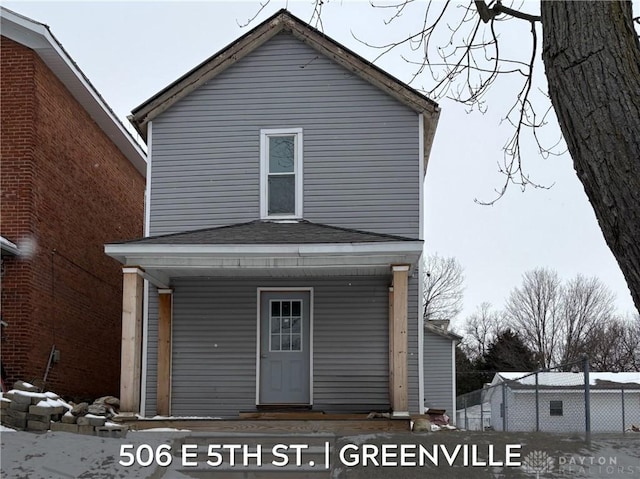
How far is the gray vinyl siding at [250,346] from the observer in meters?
12.2

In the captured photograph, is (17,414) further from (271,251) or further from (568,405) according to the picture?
(568,405)

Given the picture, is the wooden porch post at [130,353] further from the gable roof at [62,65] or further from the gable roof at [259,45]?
the gable roof at [62,65]

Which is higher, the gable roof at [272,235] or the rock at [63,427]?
the gable roof at [272,235]

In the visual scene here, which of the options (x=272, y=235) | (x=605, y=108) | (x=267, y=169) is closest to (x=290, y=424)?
(x=272, y=235)

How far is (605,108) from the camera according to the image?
278cm

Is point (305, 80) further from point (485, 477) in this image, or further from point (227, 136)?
point (485, 477)

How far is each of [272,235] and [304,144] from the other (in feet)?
6.45

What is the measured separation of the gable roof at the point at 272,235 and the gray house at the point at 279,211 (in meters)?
0.08

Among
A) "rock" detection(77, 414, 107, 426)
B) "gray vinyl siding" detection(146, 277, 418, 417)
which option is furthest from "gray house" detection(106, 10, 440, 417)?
"rock" detection(77, 414, 107, 426)

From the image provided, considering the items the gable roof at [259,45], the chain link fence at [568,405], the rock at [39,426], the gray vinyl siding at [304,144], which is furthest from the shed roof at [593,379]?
the rock at [39,426]

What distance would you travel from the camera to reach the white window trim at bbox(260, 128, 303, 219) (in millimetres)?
12586

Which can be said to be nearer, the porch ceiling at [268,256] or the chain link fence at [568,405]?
the porch ceiling at [268,256]

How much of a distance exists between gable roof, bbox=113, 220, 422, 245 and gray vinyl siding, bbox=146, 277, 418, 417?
0.93 meters

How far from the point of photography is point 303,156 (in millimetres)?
12664
